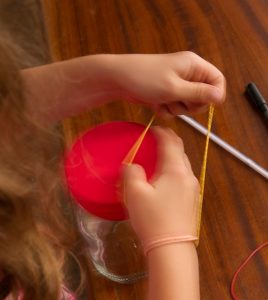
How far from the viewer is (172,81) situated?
0.57 m

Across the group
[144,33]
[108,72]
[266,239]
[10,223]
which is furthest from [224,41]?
[10,223]

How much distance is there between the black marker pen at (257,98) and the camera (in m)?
0.67

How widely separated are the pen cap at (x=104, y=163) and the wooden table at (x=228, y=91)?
0.12m

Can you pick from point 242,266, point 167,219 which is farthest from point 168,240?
point 242,266

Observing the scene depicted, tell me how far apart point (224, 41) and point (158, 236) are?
402 millimetres

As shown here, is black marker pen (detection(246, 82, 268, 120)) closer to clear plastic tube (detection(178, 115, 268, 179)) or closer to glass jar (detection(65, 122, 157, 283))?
clear plastic tube (detection(178, 115, 268, 179))

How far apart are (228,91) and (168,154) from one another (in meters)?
0.23

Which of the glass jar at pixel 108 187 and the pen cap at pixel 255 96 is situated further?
the pen cap at pixel 255 96

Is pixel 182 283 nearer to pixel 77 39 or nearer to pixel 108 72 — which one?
pixel 108 72

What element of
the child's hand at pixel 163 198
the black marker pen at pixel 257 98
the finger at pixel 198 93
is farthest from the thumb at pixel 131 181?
the black marker pen at pixel 257 98

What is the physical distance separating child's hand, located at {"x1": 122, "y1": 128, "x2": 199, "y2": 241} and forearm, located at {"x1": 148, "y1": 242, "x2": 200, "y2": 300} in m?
0.02

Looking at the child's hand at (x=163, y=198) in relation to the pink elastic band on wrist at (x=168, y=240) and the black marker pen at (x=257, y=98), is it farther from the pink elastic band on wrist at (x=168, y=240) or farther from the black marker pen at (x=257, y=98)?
the black marker pen at (x=257, y=98)

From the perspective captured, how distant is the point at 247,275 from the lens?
56 centimetres

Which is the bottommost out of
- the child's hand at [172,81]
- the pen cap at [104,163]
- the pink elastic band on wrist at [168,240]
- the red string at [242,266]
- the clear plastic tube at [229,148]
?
the red string at [242,266]
